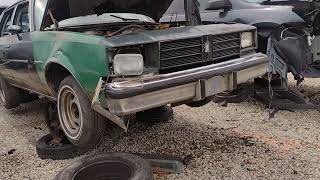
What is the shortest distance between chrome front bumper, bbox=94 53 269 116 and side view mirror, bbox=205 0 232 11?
233 cm

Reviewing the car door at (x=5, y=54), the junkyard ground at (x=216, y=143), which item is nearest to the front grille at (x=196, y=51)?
the junkyard ground at (x=216, y=143)

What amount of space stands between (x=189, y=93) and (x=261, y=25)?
8.49 ft

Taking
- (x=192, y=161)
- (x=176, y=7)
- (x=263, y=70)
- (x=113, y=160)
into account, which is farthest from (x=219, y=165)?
(x=176, y=7)

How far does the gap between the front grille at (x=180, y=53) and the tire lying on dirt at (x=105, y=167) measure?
85 centimetres

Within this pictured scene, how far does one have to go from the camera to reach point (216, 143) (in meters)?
4.07

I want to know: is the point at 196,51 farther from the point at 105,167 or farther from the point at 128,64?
the point at 105,167

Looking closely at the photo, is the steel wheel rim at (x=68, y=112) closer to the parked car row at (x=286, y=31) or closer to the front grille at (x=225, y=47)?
the front grille at (x=225, y=47)

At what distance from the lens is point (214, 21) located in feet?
20.1

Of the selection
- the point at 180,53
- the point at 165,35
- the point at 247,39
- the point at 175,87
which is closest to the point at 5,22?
the point at 165,35

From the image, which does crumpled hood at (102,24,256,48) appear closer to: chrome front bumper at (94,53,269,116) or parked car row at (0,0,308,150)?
parked car row at (0,0,308,150)

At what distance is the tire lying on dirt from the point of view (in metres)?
3.14

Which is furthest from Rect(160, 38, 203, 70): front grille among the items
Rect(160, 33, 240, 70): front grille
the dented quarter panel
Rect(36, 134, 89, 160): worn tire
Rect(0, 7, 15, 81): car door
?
Rect(0, 7, 15, 81): car door

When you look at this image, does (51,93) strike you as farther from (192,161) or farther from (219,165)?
(219,165)

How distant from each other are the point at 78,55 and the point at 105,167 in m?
1.03
